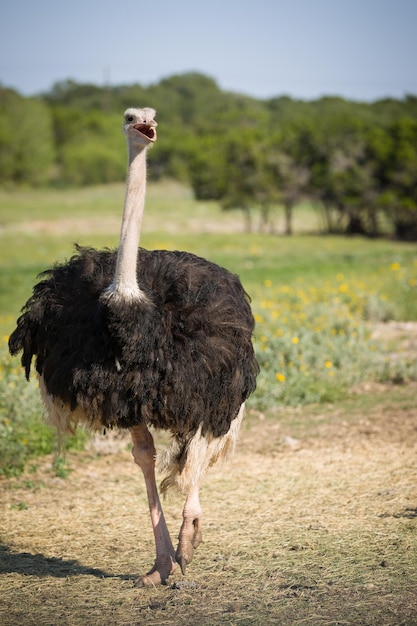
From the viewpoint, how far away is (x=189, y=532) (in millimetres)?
4863

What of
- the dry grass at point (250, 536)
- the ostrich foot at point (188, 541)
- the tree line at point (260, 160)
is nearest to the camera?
the dry grass at point (250, 536)

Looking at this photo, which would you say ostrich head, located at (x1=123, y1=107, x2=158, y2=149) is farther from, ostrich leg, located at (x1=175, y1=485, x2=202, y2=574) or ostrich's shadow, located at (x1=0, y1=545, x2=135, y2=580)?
ostrich's shadow, located at (x1=0, y1=545, x2=135, y2=580)

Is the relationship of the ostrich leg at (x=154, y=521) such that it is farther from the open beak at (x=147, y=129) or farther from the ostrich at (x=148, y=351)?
the open beak at (x=147, y=129)

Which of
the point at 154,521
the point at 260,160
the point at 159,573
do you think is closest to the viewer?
the point at 159,573

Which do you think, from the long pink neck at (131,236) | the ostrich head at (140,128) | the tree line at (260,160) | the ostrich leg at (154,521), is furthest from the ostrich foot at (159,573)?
the tree line at (260,160)

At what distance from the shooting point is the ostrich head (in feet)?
14.5

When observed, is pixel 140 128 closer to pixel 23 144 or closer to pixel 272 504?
pixel 272 504

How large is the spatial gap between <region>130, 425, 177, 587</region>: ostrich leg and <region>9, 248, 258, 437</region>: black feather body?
0.27 m

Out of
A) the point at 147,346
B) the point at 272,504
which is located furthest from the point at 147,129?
the point at 272,504

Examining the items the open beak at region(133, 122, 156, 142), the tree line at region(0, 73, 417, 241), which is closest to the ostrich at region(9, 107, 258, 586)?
the open beak at region(133, 122, 156, 142)

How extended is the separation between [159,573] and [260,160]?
3560 cm

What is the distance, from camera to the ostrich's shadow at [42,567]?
4836 millimetres

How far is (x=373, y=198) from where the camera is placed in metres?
35.9

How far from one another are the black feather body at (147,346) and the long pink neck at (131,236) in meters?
0.07
